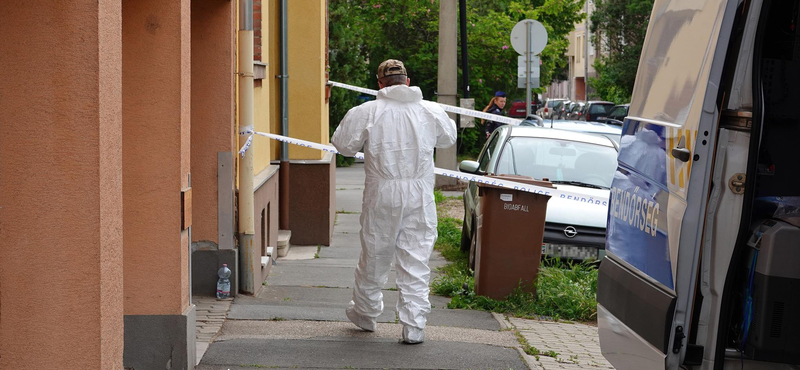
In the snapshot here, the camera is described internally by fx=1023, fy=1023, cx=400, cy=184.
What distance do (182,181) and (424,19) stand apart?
2184cm

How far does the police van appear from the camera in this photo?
3.74 m

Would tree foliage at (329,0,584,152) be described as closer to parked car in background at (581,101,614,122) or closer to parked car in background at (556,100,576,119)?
parked car in background at (581,101,614,122)

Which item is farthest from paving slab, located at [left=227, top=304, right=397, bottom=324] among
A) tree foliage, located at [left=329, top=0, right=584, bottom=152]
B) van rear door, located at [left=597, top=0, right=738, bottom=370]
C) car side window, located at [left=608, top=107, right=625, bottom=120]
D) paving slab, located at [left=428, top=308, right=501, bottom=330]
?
car side window, located at [left=608, top=107, right=625, bottom=120]

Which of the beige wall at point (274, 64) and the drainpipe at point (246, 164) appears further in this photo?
the beige wall at point (274, 64)

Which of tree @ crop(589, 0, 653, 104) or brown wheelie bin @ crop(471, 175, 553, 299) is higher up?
tree @ crop(589, 0, 653, 104)

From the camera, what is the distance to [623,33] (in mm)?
44500

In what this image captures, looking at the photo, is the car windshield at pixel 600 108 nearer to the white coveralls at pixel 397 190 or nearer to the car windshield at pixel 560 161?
the car windshield at pixel 560 161

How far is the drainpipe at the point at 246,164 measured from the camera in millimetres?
7844

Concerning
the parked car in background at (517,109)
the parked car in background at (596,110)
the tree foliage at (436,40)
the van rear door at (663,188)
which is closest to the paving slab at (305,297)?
the van rear door at (663,188)

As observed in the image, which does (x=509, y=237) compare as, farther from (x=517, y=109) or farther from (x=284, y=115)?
(x=517, y=109)

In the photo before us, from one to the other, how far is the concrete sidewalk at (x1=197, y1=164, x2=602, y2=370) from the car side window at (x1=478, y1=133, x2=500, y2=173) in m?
1.92

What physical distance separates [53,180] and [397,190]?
3204 mm

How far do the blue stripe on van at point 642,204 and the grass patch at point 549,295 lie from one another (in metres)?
2.92

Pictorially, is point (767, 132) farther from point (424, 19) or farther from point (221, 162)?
point (424, 19)
